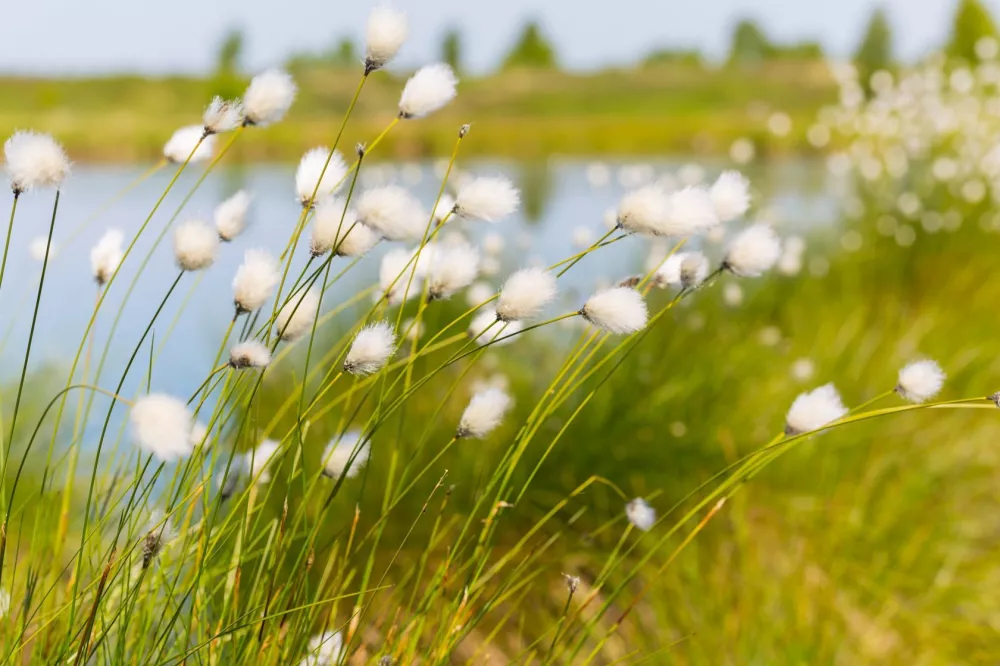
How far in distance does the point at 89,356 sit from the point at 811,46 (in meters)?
74.0

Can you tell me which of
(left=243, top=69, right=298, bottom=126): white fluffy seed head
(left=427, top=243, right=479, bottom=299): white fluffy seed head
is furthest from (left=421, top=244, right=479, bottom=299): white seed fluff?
(left=243, top=69, right=298, bottom=126): white fluffy seed head

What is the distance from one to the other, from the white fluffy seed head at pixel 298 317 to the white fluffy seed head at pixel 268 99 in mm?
222

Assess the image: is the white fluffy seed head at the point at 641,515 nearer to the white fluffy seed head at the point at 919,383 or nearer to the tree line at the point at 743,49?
the white fluffy seed head at the point at 919,383

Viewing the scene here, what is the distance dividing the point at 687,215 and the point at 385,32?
401 mm

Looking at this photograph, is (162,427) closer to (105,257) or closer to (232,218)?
(232,218)

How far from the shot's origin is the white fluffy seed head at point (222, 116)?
3.43 ft

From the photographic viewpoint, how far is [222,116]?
1065 mm

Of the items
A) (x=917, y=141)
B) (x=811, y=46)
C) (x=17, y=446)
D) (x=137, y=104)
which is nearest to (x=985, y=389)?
(x=917, y=141)

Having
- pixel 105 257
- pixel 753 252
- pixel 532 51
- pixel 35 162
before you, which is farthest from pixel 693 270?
pixel 532 51

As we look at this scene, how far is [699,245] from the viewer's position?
4016 millimetres

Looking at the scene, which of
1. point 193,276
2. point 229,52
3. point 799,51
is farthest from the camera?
point 799,51

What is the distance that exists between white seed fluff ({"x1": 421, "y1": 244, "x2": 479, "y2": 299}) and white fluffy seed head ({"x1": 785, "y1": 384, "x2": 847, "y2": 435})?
→ 0.43 metres

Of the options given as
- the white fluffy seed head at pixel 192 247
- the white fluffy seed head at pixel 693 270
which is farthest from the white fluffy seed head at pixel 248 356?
the white fluffy seed head at pixel 693 270

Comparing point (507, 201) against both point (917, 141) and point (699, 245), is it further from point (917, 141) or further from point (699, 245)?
point (917, 141)
